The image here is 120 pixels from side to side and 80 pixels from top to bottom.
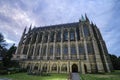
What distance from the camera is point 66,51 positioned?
45938mm

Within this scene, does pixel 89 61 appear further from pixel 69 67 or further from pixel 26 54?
pixel 26 54

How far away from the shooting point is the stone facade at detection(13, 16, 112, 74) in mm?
38391

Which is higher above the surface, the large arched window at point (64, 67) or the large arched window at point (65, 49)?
the large arched window at point (65, 49)

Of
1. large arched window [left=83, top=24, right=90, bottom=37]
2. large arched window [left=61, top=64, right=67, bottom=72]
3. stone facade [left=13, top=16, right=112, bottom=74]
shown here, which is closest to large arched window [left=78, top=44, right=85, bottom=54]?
stone facade [left=13, top=16, right=112, bottom=74]

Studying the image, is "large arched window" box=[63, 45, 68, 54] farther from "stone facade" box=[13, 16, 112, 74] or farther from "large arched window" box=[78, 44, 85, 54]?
"large arched window" box=[78, 44, 85, 54]

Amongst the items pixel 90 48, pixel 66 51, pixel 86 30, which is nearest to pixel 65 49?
pixel 66 51

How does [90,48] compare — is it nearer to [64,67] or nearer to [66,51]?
[66,51]

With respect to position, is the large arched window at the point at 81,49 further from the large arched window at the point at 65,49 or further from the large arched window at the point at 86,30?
the large arched window at the point at 65,49

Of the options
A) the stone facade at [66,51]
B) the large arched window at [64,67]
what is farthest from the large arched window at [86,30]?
the large arched window at [64,67]

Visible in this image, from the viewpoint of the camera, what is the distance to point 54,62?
39625 mm

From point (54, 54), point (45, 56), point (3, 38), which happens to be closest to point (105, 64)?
point (54, 54)

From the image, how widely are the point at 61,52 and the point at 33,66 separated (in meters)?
14.4

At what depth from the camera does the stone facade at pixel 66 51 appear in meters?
38.4

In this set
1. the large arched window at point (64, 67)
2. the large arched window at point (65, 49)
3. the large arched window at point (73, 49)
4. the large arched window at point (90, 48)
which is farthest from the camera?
the large arched window at point (65, 49)
